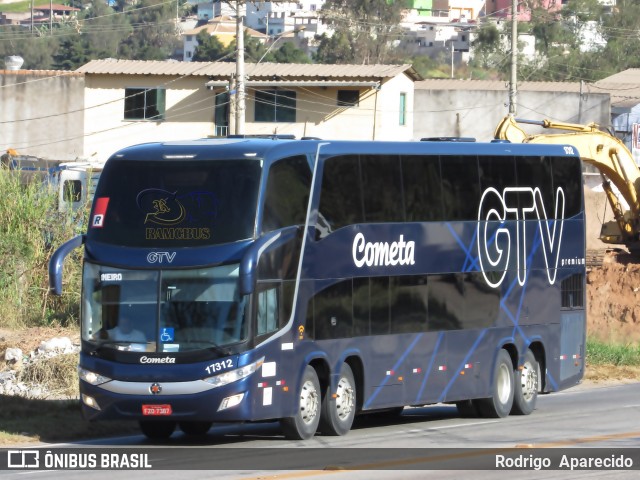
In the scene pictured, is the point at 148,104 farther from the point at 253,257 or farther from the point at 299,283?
the point at 253,257

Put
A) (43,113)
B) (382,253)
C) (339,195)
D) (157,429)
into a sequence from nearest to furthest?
(157,429) < (339,195) < (382,253) < (43,113)

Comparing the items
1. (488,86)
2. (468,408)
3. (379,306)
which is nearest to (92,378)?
(379,306)

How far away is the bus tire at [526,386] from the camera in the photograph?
23.1 m

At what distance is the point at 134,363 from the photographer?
690 inches

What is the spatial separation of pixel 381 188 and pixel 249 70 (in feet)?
150

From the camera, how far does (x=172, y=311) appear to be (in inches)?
688

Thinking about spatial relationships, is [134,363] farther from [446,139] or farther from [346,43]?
[346,43]

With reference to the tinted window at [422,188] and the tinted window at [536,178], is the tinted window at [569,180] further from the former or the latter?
the tinted window at [422,188]

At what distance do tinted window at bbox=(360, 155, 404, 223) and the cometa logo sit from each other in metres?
0.35

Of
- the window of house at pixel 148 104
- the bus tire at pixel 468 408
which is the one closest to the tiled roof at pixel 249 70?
the window of house at pixel 148 104

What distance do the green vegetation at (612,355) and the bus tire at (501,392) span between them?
33.0 feet

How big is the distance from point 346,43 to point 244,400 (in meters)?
92.2

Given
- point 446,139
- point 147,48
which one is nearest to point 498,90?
point 446,139

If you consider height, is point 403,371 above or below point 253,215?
below
